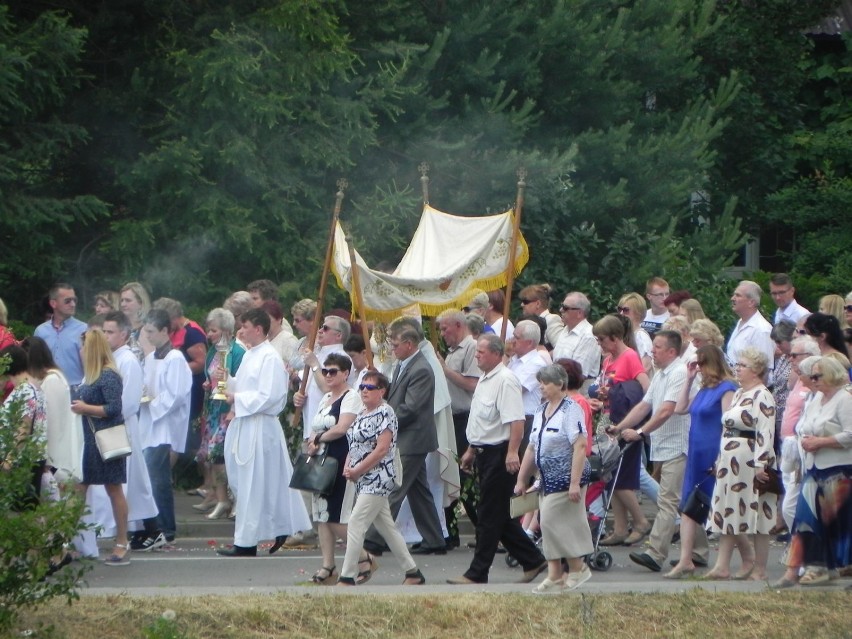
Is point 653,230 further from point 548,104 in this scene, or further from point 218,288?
point 218,288

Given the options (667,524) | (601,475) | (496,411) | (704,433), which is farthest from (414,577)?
(704,433)

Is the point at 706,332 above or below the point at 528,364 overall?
above

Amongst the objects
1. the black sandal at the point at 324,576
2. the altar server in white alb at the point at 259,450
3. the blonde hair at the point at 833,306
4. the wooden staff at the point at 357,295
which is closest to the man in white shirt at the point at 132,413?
the altar server in white alb at the point at 259,450

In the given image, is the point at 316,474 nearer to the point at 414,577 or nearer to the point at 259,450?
the point at 414,577

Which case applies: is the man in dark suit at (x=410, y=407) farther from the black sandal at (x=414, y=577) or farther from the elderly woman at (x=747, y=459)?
the elderly woman at (x=747, y=459)

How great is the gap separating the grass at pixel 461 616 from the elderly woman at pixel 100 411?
8.59 ft

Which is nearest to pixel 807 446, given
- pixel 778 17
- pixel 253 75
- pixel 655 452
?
pixel 655 452

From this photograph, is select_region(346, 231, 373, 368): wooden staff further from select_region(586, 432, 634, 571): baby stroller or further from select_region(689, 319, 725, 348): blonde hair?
select_region(689, 319, 725, 348): blonde hair

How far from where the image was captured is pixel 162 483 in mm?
11852

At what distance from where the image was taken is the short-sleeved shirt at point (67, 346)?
42.6 feet

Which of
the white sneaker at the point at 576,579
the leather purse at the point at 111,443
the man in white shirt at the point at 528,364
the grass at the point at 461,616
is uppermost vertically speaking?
the man in white shirt at the point at 528,364

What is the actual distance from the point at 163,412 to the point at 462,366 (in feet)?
8.07

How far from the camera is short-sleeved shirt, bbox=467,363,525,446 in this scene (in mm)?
10016

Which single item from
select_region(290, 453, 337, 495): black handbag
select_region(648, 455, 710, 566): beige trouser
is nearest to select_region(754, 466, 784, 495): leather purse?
select_region(648, 455, 710, 566): beige trouser
